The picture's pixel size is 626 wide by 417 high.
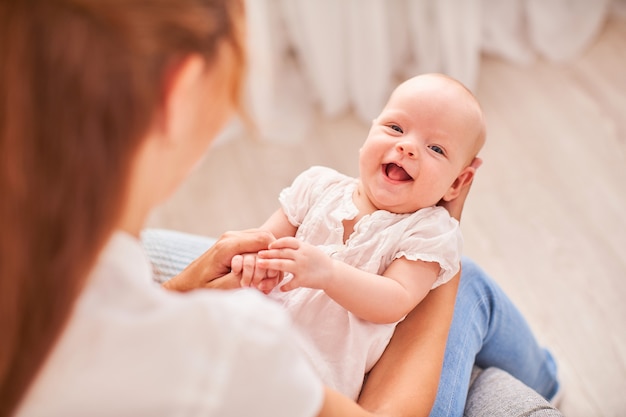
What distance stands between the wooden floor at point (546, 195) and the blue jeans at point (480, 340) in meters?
0.39

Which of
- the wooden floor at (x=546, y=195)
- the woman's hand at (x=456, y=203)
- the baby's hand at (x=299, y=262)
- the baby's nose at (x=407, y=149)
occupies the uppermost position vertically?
the baby's nose at (x=407, y=149)

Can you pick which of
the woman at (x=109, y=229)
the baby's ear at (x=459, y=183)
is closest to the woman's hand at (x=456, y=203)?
the baby's ear at (x=459, y=183)

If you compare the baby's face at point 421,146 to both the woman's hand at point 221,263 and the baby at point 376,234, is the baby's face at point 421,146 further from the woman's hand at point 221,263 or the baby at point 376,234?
the woman's hand at point 221,263

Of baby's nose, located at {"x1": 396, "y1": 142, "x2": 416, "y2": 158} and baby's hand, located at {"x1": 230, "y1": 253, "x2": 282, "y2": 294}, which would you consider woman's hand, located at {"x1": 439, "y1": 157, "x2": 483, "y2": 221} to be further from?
baby's hand, located at {"x1": 230, "y1": 253, "x2": 282, "y2": 294}

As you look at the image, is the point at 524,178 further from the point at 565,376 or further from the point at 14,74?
the point at 14,74

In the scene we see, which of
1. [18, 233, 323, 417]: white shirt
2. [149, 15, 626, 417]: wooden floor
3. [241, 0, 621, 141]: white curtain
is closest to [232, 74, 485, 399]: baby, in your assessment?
[18, 233, 323, 417]: white shirt

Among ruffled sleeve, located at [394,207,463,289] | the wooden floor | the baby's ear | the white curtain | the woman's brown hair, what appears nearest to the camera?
the woman's brown hair

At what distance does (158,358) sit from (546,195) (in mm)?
1635

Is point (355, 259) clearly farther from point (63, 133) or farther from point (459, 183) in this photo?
point (63, 133)

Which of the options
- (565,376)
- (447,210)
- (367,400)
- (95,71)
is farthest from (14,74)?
(565,376)

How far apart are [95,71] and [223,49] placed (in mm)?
156

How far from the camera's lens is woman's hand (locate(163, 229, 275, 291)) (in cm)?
103

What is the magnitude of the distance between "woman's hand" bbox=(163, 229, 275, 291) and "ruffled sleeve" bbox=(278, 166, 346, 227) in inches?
6.2

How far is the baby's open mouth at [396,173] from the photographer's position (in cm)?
115
